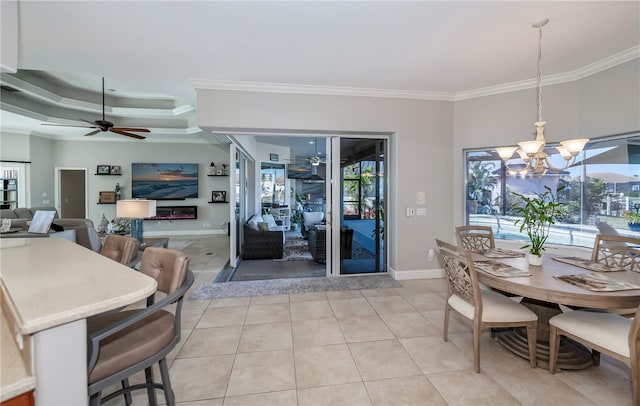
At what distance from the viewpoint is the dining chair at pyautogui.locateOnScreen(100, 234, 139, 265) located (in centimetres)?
212

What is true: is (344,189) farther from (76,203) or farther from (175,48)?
(76,203)

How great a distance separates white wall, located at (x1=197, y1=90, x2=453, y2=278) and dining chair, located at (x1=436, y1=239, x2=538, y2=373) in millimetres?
1821

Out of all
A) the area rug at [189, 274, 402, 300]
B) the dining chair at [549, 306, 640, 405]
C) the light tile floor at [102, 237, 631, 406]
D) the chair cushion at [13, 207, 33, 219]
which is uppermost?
the chair cushion at [13, 207, 33, 219]

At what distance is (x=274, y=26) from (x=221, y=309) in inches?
122

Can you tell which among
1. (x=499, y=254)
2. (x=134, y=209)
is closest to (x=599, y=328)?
(x=499, y=254)

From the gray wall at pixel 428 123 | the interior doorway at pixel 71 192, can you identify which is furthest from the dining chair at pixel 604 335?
the interior doorway at pixel 71 192

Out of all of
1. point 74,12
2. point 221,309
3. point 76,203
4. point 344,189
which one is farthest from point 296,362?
point 76,203

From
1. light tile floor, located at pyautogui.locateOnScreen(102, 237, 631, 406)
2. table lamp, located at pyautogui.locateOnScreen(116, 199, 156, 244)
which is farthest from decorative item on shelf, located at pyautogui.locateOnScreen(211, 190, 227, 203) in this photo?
light tile floor, located at pyautogui.locateOnScreen(102, 237, 631, 406)

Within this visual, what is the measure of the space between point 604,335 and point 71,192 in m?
11.9

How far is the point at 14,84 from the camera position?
13.9 ft

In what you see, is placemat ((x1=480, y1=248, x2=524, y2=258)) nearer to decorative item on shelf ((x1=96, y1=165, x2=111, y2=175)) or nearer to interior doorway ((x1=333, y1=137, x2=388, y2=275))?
interior doorway ((x1=333, y1=137, x2=388, y2=275))

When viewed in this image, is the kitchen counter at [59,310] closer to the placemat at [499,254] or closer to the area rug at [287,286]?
the area rug at [287,286]

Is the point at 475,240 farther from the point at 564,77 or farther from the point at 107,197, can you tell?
the point at 107,197

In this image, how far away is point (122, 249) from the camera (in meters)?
2.17
